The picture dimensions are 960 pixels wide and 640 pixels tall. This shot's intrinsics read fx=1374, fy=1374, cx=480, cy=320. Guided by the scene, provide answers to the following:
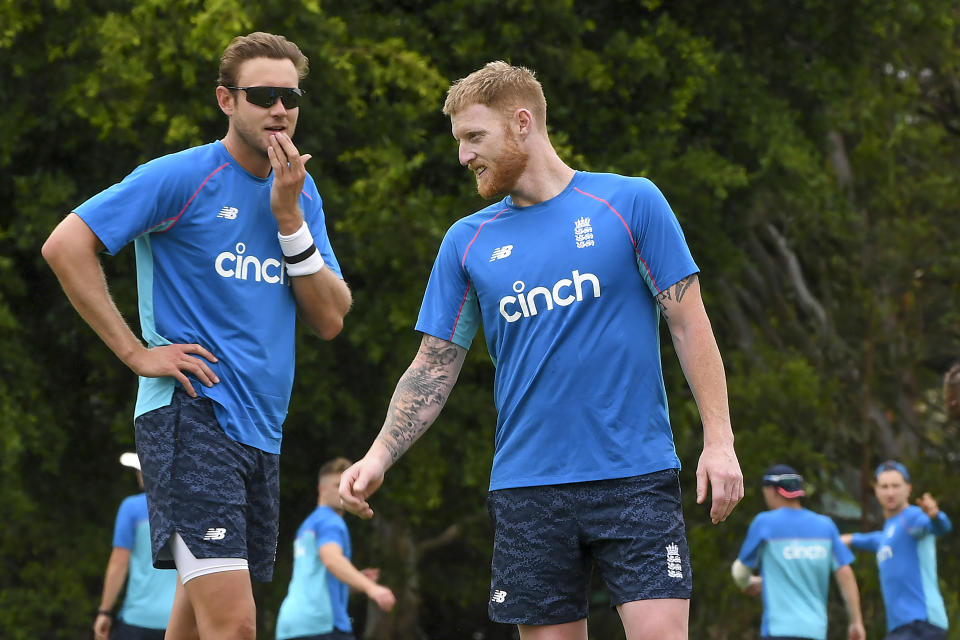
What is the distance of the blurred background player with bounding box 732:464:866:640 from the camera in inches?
412

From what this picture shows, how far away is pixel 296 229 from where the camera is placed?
182 inches

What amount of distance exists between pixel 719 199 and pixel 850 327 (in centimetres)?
487

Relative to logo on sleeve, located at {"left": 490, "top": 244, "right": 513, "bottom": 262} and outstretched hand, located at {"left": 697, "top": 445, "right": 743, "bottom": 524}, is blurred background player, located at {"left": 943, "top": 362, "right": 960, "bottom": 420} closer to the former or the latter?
outstretched hand, located at {"left": 697, "top": 445, "right": 743, "bottom": 524}

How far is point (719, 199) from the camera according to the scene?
44.1ft

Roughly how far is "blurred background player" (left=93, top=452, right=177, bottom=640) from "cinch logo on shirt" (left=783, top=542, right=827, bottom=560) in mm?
4578

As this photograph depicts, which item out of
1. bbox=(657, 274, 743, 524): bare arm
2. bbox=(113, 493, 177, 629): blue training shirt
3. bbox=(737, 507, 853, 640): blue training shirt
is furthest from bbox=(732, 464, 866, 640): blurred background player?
bbox=(657, 274, 743, 524): bare arm

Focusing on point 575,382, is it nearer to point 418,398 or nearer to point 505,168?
point 418,398

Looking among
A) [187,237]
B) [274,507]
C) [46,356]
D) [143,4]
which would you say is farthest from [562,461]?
[46,356]

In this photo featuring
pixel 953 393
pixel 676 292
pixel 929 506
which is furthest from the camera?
pixel 929 506

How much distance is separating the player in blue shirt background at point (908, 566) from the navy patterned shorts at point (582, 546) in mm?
7099

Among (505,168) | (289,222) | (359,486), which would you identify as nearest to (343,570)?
(289,222)

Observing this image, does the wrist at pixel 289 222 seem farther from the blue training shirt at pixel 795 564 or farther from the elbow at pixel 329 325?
the blue training shirt at pixel 795 564

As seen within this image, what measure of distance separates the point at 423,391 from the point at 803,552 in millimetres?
6717

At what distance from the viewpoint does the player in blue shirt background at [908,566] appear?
35.2 ft
